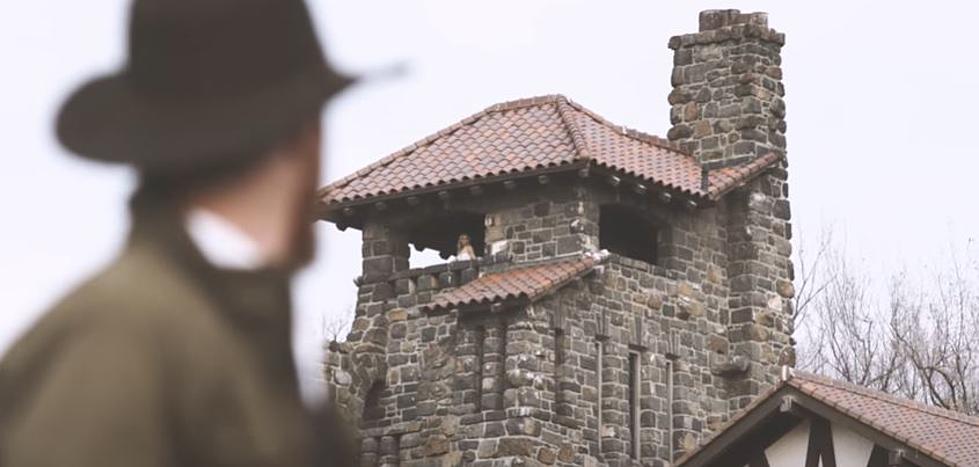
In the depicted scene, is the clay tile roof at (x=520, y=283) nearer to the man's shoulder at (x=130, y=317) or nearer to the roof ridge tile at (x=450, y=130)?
the roof ridge tile at (x=450, y=130)

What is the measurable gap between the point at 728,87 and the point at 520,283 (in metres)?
5.44

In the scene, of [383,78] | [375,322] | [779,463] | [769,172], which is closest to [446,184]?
[375,322]

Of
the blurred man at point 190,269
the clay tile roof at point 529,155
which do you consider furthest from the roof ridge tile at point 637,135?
the blurred man at point 190,269

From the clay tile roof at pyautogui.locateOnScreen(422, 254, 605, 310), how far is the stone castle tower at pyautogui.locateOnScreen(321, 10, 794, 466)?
0.04 meters

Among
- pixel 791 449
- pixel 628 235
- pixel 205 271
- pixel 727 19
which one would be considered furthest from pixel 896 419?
pixel 205 271

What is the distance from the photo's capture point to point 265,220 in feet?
8.11

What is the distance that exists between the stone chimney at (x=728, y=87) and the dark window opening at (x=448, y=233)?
3208 millimetres

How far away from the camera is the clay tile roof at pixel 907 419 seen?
2397cm

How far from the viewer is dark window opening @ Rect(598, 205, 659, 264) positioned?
34375mm

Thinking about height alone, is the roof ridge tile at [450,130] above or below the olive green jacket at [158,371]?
above

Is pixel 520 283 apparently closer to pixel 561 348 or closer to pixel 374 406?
pixel 561 348

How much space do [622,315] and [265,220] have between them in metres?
30.3

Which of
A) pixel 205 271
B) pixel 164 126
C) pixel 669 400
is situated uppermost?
pixel 669 400

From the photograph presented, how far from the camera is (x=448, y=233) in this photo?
115ft
